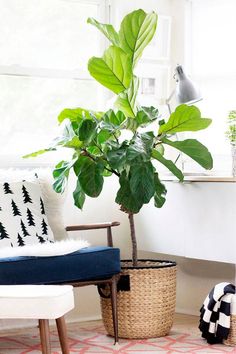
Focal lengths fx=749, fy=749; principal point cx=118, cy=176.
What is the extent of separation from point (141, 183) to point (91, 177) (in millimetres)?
292

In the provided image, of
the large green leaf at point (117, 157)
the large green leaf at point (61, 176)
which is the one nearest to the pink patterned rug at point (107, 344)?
the large green leaf at point (61, 176)

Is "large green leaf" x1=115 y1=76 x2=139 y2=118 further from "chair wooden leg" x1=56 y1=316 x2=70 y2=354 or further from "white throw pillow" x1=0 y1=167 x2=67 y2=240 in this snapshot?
"chair wooden leg" x1=56 y1=316 x2=70 y2=354

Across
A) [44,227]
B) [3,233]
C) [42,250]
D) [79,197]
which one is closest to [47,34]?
[79,197]

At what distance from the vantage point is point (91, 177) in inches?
168

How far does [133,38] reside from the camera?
14.3 feet

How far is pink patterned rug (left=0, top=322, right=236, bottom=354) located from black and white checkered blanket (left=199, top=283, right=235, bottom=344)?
61 mm

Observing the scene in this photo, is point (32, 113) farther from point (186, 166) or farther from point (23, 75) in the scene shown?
point (186, 166)

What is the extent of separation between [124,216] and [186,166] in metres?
0.57

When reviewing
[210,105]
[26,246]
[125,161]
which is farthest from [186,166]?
[26,246]

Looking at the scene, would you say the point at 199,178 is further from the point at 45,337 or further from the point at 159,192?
the point at 45,337

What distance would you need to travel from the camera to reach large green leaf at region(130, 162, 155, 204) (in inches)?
166

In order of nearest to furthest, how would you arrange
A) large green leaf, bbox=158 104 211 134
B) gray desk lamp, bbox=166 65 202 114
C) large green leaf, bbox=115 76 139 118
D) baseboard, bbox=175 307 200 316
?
large green leaf, bbox=158 104 211 134 < large green leaf, bbox=115 76 139 118 < gray desk lamp, bbox=166 65 202 114 < baseboard, bbox=175 307 200 316

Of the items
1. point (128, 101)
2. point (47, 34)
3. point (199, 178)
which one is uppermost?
point (47, 34)

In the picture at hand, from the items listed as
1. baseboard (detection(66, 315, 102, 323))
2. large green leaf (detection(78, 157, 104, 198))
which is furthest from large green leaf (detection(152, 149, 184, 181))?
baseboard (detection(66, 315, 102, 323))
